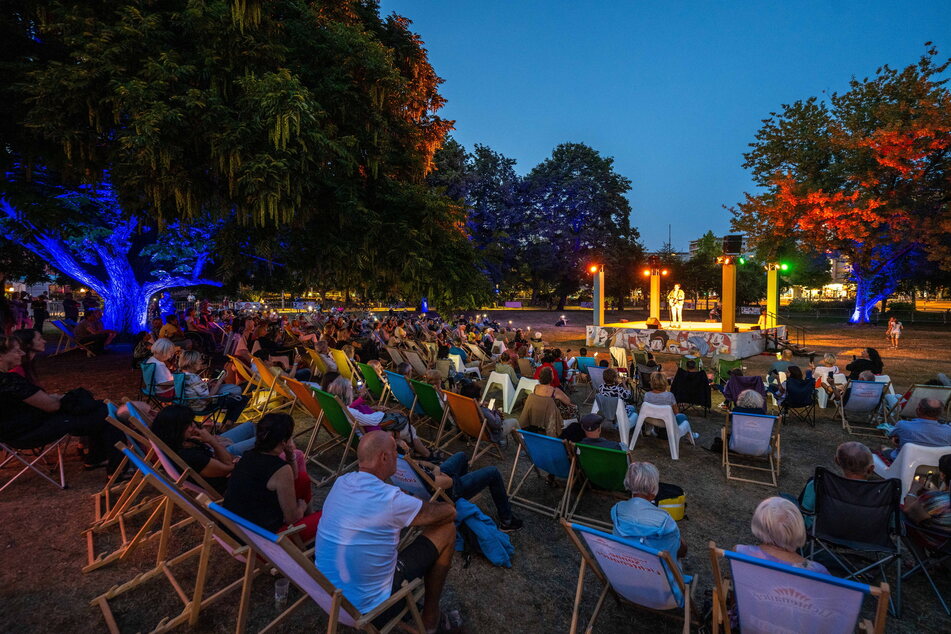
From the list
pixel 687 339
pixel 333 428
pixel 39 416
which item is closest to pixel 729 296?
pixel 687 339

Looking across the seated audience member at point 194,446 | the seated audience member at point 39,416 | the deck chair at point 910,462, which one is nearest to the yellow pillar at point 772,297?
the deck chair at point 910,462

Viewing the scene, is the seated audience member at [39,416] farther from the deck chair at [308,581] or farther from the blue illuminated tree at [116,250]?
the blue illuminated tree at [116,250]

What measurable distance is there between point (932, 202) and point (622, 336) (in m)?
19.4

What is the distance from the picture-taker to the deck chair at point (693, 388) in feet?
24.8

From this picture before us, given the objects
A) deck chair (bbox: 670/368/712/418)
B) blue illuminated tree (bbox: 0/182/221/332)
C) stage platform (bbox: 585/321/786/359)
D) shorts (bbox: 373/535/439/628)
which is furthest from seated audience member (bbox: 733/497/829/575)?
stage platform (bbox: 585/321/786/359)

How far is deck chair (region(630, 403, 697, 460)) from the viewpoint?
5789 millimetres

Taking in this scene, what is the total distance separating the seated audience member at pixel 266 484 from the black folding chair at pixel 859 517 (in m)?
3.77

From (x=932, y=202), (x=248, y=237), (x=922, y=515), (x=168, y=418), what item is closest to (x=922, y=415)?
(x=922, y=515)

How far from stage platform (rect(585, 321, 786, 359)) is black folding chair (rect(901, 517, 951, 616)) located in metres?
13.5

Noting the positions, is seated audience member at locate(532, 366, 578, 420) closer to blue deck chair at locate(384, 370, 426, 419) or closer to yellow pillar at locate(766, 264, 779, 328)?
blue deck chair at locate(384, 370, 426, 419)

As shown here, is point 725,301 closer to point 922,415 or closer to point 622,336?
point 622,336

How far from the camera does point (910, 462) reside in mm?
4055

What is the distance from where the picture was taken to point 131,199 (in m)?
7.42

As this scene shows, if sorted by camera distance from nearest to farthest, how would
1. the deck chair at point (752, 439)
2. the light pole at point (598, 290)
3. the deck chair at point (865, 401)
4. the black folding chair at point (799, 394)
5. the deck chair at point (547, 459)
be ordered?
the deck chair at point (547, 459) → the deck chair at point (752, 439) → the deck chair at point (865, 401) → the black folding chair at point (799, 394) → the light pole at point (598, 290)
